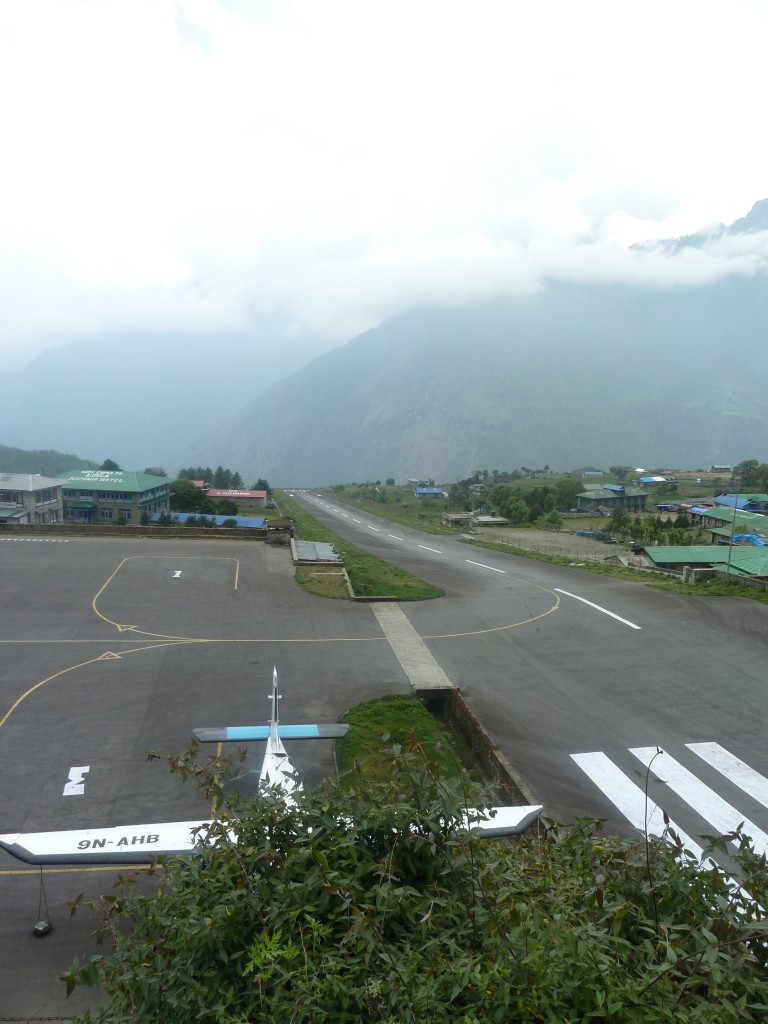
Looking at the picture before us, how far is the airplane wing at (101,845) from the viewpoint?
1091cm

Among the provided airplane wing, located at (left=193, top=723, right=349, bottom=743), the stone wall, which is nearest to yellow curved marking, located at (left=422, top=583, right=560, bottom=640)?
the stone wall

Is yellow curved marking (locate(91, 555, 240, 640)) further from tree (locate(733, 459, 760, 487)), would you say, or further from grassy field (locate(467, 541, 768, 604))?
tree (locate(733, 459, 760, 487))

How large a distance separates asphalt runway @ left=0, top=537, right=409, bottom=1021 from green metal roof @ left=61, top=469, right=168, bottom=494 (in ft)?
177

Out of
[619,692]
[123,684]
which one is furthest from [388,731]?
[619,692]

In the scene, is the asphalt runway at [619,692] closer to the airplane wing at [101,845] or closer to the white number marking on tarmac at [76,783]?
the airplane wing at [101,845]

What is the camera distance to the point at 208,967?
16.0 ft

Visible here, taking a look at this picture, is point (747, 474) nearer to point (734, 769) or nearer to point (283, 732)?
point (734, 769)

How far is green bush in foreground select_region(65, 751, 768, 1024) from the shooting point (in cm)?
430

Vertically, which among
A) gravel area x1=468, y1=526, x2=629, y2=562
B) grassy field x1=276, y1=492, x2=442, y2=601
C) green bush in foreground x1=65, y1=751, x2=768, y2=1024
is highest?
green bush in foreground x1=65, y1=751, x2=768, y2=1024

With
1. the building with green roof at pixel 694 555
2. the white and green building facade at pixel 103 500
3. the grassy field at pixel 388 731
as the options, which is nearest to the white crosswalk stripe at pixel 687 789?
the grassy field at pixel 388 731

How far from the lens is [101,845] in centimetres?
1148

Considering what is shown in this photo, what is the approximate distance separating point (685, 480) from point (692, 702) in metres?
170

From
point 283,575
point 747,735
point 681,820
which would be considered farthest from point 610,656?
point 283,575

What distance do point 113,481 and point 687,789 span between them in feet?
305
